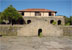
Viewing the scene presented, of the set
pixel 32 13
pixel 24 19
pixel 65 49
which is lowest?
pixel 65 49

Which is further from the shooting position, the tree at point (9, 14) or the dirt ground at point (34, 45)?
the tree at point (9, 14)

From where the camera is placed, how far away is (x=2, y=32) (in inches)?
898

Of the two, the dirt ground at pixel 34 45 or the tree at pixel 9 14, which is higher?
the tree at pixel 9 14

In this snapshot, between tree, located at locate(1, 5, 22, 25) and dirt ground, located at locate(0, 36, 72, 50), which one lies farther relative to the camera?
tree, located at locate(1, 5, 22, 25)

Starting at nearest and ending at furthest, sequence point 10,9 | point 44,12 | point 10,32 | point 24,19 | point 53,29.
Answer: point 53,29, point 10,32, point 10,9, point 24,19, point 44,12

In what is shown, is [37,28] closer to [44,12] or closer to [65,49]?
[65,49]

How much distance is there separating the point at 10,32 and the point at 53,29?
9401 millimetres

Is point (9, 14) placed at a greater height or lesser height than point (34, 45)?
greater

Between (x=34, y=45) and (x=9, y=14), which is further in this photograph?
(x=9, y=14)

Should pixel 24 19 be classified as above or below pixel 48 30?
above

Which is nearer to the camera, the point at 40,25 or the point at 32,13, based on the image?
the point at 40,25

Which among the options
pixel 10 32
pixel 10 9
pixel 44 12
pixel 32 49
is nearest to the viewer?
pixel 32 49

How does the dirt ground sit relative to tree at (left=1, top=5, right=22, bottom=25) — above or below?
below

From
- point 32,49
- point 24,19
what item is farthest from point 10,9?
point 32,49
